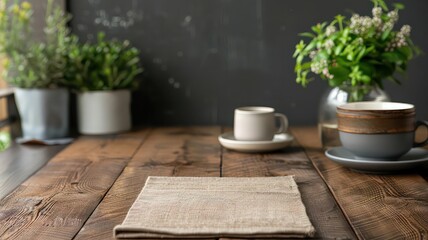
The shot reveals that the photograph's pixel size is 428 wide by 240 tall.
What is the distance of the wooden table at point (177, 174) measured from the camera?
104 cm

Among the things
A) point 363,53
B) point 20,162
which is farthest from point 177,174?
point 363,53

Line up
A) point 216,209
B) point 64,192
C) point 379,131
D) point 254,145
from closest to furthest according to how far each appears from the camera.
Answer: point 216,209 < point 64,192 < point 379,131 < point 254,145

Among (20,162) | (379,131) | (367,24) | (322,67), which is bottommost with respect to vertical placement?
(20,162)

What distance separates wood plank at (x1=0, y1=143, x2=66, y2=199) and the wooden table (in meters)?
0.01

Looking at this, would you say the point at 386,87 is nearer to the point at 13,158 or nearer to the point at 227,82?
the point at 227,82

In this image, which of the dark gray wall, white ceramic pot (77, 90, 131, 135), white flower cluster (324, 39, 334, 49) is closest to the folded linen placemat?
white flower cluster (324, 39, 334, 49)

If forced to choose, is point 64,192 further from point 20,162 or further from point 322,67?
point 322,67

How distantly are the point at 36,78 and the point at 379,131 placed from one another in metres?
1.00

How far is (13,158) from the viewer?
1649 mm

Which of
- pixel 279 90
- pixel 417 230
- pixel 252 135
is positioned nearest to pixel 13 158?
pixel 252 135

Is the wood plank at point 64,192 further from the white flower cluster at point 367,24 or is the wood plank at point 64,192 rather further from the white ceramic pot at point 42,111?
the white flower cluster at point 367,24

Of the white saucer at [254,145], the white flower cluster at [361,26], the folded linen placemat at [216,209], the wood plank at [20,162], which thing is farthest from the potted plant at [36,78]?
the white flower cluster at [361,26]

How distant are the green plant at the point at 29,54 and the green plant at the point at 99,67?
35 millimetres

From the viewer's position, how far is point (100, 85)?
1.97 meters
